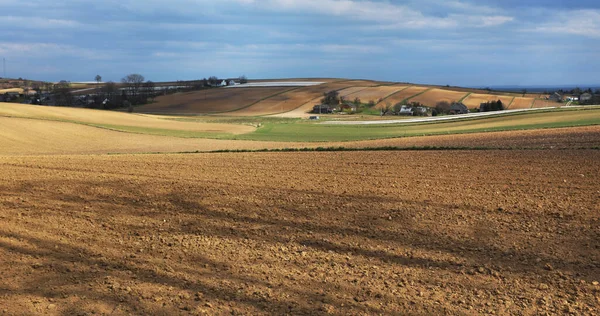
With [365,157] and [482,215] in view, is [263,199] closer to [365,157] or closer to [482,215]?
[482,215]

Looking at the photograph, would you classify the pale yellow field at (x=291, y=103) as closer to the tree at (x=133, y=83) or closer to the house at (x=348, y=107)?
the house at (x=348, y=107)

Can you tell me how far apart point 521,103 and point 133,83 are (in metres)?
94.8

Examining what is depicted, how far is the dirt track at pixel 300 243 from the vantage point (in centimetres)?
555

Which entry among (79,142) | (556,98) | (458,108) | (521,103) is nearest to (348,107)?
(458,108)

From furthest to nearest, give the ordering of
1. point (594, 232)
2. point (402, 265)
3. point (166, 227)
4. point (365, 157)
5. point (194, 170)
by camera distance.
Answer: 1. point (365, 157)
2. point (194, 170)
3. point (166, 227)
4. point (594, 232)
5. point (402, 265)

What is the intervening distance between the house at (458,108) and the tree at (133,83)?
68153 millimetres

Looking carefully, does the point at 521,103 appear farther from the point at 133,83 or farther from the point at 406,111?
the point at 133,83

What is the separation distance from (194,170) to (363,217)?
241 inches

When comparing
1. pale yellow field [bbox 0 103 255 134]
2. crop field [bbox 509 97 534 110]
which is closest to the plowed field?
pale yellow field [bbox 0 103 255 134]

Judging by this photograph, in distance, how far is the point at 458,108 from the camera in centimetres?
8262

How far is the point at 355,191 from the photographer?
10055mm

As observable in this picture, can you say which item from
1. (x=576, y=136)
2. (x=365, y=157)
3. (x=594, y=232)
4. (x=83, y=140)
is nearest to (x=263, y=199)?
(x=594, y=232)

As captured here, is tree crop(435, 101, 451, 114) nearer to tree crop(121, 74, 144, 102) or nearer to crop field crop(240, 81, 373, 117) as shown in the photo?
crop field crop(240, 81, 373, 117)

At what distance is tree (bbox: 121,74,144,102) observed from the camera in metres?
116
